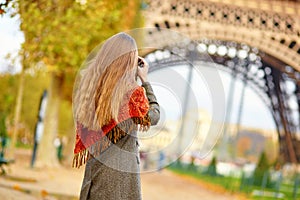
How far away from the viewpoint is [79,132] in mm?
3580

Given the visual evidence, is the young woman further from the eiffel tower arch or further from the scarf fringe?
the eiffel tower arch

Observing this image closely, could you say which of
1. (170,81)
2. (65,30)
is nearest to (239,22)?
(65,30)

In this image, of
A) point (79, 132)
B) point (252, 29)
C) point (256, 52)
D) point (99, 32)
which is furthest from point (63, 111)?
point (79, 132)

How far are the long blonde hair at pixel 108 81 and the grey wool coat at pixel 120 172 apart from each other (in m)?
0.16

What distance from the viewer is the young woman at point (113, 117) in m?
3.41

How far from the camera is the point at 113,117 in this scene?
341 centimetres

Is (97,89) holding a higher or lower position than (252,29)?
lower

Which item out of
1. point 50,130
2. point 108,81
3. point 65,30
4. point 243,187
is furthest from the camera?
point 243,187

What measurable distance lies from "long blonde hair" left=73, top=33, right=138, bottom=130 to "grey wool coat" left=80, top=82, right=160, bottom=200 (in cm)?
16

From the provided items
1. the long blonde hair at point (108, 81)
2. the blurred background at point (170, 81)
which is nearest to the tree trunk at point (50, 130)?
the blurred background at point (170, 81)

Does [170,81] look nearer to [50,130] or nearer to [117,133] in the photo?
[117,133]

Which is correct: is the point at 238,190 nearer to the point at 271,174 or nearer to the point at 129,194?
the point at 271,174

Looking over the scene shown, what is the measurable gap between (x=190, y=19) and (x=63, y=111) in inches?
696

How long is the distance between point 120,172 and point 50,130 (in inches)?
553
